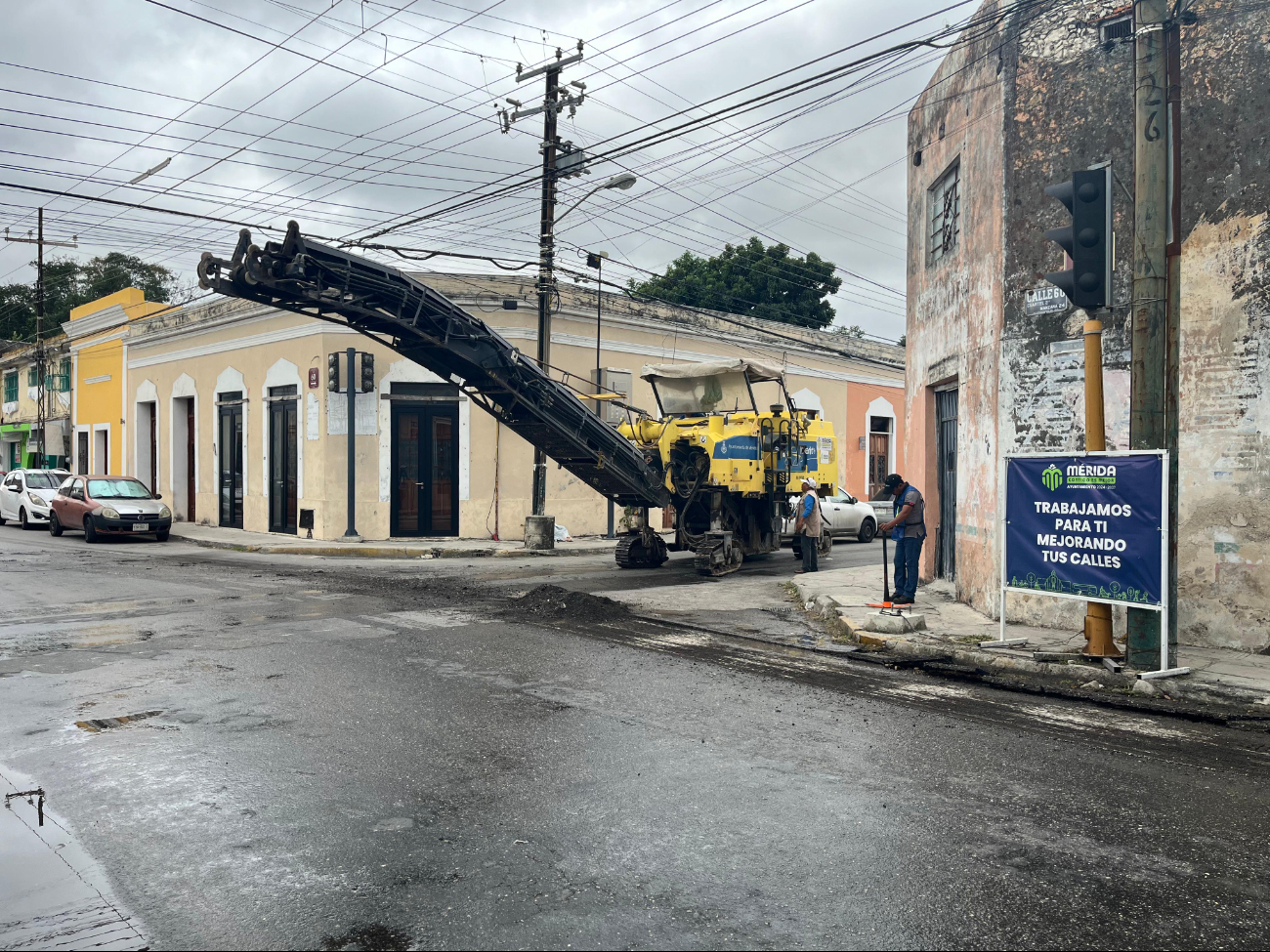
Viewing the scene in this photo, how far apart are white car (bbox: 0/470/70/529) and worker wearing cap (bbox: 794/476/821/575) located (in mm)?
20950

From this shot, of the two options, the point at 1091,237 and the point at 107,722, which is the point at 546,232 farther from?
the point at 107,722

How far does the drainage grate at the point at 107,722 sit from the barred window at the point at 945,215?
34.4ft

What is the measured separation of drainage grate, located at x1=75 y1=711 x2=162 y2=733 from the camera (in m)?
6.27

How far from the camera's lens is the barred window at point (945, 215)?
41.6 feet

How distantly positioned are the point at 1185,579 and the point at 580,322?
664 inches

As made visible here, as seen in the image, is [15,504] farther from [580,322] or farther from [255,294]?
[255,294]

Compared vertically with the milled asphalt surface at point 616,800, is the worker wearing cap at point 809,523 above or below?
above

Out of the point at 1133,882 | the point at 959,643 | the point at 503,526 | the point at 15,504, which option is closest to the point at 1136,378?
the point at 959,643

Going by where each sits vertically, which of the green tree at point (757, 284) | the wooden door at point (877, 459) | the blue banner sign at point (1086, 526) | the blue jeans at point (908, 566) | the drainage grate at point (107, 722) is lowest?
the drainage grate at point (107, 722)

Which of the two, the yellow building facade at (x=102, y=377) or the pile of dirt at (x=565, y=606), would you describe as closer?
the pile of dirt at (x=565, y=606)

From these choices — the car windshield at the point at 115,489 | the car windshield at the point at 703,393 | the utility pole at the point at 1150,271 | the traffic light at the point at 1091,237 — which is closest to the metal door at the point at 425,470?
the car windshield at the point at 115,489

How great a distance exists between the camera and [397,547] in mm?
20984

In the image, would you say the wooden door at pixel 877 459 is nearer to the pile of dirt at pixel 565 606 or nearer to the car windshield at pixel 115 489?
the car windshield at pixel 115 489

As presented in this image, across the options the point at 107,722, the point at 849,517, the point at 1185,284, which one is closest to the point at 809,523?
the point at 1185,284
